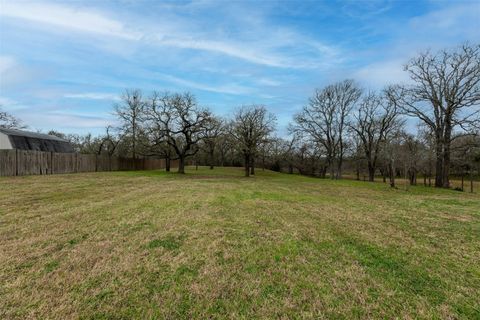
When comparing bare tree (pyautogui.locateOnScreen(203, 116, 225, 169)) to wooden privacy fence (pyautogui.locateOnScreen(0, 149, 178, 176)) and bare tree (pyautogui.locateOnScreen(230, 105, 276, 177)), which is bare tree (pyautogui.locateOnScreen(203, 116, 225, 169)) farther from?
wooden privacy fence (pyautogui.locateOnScreen(0, 149, 178, 176))

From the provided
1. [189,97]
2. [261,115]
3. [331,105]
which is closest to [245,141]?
[261,115]

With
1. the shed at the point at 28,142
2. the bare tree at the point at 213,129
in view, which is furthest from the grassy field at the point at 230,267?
the shed at the point at 28,142

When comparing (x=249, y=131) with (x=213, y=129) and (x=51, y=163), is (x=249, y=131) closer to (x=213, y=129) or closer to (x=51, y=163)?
(x=213, y=129)

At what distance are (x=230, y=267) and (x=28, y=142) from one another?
96.2 feet

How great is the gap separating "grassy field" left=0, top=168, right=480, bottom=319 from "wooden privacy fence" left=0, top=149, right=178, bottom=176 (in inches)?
487

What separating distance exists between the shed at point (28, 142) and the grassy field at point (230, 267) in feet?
71.8

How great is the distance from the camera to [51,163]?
1814 centimetres

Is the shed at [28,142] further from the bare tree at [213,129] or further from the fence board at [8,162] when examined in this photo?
the bare tree at [213,129]

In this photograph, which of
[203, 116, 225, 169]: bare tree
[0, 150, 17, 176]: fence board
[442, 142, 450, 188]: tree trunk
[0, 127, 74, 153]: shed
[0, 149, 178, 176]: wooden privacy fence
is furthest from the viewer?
[203, 116, 225, 169]: bare tree

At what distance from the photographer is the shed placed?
2131 cm

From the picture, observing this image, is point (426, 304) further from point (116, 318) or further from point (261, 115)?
point (261, 115)

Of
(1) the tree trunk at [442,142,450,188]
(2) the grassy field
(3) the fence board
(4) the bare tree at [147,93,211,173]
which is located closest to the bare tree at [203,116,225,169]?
(4) the bare tree at [147,93,211,173]

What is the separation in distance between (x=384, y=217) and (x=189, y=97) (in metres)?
19.8

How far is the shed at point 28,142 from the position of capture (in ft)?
69.9
